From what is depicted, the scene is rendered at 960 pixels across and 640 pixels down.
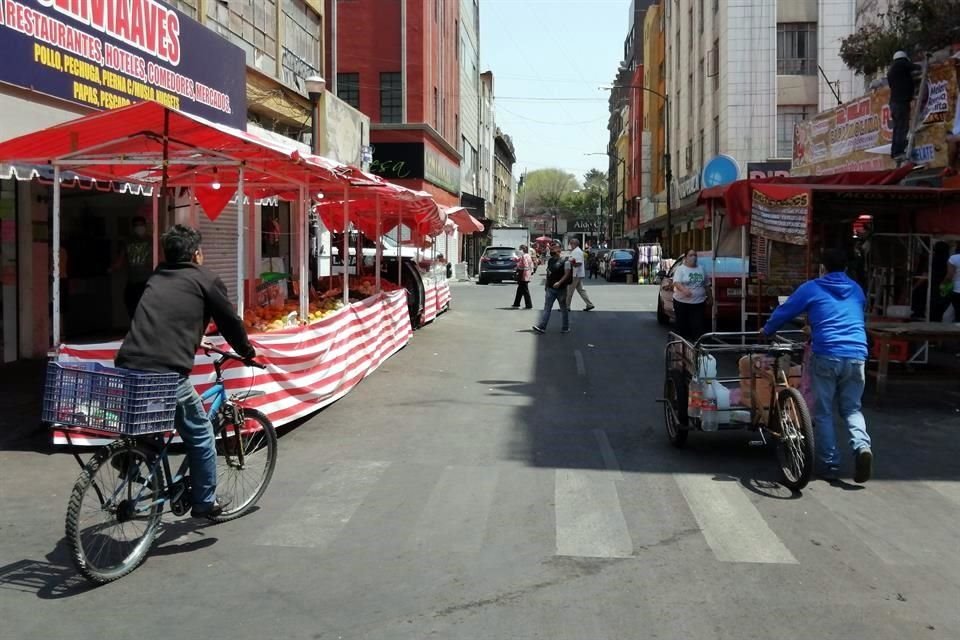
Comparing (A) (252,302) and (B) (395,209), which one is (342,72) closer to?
(B) (395,209)

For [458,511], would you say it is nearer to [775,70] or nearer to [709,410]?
[709,410]

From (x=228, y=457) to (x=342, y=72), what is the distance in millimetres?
35458

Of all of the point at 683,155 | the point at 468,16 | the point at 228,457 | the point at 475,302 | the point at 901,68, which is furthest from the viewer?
the point at 468,16

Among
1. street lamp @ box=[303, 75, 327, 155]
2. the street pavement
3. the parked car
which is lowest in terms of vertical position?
the street pavement

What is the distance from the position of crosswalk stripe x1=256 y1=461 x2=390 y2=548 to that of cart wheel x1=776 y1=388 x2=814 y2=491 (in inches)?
122

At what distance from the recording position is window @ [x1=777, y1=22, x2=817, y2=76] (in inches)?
1328

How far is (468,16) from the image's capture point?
57.4m

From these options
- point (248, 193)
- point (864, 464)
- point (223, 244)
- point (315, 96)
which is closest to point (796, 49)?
point (315, 96)

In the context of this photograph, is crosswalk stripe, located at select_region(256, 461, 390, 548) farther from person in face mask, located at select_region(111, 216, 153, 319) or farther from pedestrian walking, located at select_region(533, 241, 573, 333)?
pedestrian walking, located at select_region(533, 241, 573, 333)

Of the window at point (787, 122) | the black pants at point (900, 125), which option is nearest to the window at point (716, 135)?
the window at point (787, 122)

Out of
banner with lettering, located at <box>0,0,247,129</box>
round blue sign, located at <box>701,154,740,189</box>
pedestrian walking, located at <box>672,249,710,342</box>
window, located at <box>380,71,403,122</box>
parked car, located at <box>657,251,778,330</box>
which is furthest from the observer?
window, located at <box>380,71,403,122</box>

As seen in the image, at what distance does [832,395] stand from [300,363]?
5.06 meters

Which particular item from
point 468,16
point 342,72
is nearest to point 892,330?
point 342,72

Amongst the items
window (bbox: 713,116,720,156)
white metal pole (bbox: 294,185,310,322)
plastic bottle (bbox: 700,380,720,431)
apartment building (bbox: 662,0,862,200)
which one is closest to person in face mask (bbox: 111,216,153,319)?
white metal pole (bbox: 294,185,310,322)
